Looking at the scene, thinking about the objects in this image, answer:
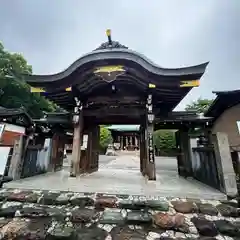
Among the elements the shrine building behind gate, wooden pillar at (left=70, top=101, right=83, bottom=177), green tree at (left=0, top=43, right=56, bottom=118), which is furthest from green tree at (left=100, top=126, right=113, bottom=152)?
wooden pillar at (left=70, top=101, right=83, bottom=177)

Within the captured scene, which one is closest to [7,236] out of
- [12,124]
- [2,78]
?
[12,124]

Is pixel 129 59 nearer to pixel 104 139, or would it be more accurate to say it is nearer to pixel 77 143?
pixel 77 143

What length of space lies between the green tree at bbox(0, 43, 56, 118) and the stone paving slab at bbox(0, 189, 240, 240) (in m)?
13.9

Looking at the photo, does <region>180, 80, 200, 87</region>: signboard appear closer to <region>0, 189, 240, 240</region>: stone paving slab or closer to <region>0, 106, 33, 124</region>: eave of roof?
<region>0, 189, 240, 240</region>: stone paving slab

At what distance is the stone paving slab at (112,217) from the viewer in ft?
7.98

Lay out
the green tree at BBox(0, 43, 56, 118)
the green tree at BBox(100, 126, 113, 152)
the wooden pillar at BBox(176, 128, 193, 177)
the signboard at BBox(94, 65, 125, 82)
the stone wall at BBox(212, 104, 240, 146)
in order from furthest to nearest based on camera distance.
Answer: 1. the green tree at BBox(100, 126, 113, 152)
2. the green tree at BBox(0, 43, 56, 118)
3. the wooden pillar at BBox(176, 128, 193, 177)
4. the stone wall at BBox(212, 104, 240, 146)
5. the signboard at BBox(94, 65, 125, 82)

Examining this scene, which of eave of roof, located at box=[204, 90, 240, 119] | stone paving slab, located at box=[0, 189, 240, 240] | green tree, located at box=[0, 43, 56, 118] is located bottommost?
stone paving slab, located at box=[0, 189, 240, 240]

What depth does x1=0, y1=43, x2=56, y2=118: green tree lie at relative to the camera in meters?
15.4

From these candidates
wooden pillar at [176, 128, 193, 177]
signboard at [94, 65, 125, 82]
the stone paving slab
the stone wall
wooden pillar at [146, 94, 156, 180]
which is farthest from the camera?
wooden pillar at [176, 128, 193, 177]

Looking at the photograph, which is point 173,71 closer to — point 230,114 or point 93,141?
point 230,114

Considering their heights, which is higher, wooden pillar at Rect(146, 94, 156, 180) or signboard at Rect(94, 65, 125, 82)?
signboard at Rect(94, 65, 125, 82)

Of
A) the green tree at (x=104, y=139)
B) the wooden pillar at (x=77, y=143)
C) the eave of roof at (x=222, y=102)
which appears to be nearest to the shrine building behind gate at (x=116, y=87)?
the wooden pillar at (x=77, y=143)

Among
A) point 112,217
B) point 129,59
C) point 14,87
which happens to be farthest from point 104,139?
point 112,217

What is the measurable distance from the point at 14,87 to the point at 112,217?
1812 cm
